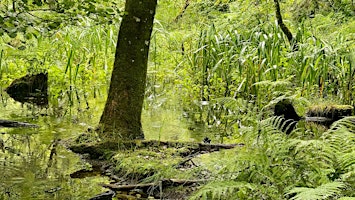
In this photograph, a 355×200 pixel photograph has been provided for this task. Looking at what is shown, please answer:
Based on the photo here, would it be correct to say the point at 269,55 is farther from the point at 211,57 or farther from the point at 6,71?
the point at 6,71

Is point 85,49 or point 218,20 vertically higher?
point 218,20

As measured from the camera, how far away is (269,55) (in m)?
6.74

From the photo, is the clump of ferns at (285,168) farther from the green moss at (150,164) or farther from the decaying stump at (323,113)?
the decaying stump at (323,113)

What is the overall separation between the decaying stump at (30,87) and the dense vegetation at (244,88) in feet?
0.49

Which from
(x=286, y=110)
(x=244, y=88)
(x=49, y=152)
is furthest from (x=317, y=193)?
(x=244, y=88)

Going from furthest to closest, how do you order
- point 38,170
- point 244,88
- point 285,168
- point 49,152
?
point 244,88 < point 49,152 < point 38,170 < point 285,168

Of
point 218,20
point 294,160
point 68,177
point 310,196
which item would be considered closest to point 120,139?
point 68,177

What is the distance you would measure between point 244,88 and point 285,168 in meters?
3.82

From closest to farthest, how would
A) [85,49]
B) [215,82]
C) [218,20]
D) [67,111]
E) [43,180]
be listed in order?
[43,180] → [67,111] → [215,82] → [85,49] → [218,20]

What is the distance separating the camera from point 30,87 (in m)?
8.27

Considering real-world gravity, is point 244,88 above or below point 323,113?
above

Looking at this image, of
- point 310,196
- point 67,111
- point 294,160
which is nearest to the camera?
point 310,196

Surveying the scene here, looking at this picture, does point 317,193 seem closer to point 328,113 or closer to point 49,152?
point 49,152

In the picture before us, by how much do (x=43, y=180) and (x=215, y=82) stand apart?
13.5 feet
